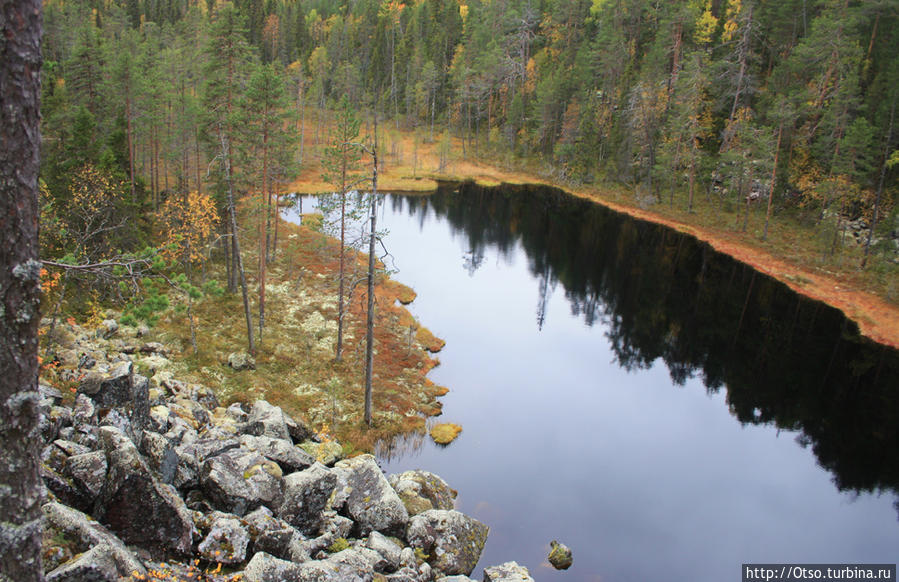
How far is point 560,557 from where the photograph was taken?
66.8ft

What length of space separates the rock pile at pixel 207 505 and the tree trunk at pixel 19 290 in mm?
3363

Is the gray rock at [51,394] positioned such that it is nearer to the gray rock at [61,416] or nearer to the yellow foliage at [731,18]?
the gray rock at [61,416]

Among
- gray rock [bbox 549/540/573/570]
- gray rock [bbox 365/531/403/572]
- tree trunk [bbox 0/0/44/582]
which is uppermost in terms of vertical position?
tree trunk [bbox 0/0/44/582]

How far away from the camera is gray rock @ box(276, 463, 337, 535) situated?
1437 centimetres

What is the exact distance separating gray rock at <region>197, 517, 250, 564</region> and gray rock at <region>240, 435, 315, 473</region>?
181 inches

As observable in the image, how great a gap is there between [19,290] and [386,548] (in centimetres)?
1161

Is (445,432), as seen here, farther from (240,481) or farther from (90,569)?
(90,569)

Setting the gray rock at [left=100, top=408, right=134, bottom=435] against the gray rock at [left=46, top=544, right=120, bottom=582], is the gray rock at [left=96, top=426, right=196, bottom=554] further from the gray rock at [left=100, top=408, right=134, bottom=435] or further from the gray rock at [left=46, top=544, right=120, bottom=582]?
the gray rock at [left=46, top=544, right=120, bottom=582]

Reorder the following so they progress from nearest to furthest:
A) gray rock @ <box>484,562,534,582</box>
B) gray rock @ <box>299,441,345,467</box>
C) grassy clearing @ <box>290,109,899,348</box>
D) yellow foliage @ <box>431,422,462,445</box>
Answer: gray rock @ <box>484,562,534,582</box>, gray rock @ <box>299,441,345,467</box>, yellow foliage @ <box>431,422,462,445</box>, grassy clearing @ <box>290,109,899,348</box>

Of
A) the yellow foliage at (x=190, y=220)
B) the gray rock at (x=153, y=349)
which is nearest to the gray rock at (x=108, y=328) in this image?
the gray rock at (x=153, y=349)

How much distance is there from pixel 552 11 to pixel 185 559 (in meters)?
115

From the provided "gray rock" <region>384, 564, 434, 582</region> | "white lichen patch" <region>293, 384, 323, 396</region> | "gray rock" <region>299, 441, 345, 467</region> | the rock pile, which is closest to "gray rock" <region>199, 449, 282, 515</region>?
the rock pile

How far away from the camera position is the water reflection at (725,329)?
2970cm

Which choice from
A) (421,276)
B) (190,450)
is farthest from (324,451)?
(421,276)
